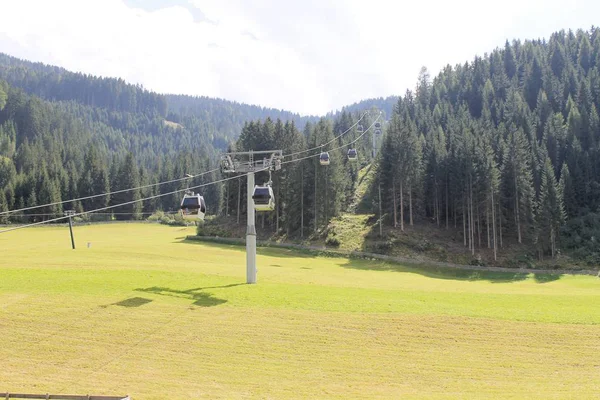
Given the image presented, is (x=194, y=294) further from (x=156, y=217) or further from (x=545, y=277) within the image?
(x=156, y=217)

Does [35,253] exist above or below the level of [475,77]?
below

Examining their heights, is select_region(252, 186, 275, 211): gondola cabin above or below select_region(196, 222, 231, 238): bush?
above

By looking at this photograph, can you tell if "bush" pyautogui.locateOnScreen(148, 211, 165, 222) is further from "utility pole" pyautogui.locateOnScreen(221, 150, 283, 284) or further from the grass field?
"utility pole" pyautogui.locateOnScreen(221, 150, 283, 284)

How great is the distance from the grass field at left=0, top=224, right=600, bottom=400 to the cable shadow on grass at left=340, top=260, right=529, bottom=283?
2064cm

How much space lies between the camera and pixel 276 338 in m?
21.8

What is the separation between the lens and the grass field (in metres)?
17.1

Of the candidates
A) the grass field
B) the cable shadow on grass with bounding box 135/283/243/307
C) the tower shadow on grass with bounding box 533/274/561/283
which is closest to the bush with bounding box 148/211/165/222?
the grass field

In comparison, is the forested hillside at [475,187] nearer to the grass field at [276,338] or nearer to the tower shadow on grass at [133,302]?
the grass field at [276,338]

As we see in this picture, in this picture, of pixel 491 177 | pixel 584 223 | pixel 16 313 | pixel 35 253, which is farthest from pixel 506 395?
pixel 584 223

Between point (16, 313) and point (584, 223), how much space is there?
71.2m

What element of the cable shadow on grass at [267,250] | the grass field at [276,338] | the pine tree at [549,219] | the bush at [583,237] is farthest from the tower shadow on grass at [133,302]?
the bush at [583,237]

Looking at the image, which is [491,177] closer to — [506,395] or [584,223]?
[584,223]

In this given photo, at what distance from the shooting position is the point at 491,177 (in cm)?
6475

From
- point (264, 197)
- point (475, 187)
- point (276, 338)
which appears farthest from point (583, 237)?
point (276, 338)
